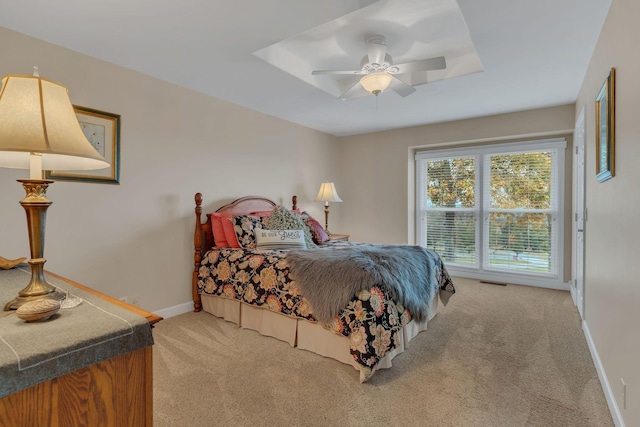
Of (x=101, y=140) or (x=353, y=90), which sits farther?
(x=353, y=90)

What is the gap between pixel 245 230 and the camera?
328cm

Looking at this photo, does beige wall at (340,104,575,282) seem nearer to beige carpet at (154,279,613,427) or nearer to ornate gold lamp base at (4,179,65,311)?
beige carpet at (154,279,613,427)

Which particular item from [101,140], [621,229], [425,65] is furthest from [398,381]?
[101,140]

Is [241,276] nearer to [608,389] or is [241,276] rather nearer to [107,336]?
[107,336]

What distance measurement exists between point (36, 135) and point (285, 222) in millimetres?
2666

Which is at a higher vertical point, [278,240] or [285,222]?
[285,222]

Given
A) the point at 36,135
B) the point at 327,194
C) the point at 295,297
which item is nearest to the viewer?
the point at 36,135

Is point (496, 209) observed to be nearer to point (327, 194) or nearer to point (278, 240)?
point (327, 194)

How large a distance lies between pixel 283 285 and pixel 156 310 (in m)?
1.45

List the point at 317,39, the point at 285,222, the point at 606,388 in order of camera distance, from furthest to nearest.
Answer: the point at 285,222 < the point at 317,39 < the point at 606,388

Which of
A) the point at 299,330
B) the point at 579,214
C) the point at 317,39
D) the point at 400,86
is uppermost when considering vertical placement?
the point at 317,39

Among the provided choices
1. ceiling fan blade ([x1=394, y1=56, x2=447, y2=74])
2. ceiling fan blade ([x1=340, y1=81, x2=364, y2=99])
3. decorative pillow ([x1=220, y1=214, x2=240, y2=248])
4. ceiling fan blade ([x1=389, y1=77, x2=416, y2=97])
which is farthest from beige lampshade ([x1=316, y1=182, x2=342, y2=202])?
ceiling fan blade ([x1=394, y1=56, x2=447, y2=74])

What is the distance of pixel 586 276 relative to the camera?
9.02 feet

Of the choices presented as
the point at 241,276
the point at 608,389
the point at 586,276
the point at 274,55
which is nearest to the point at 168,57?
the point at 274,55
